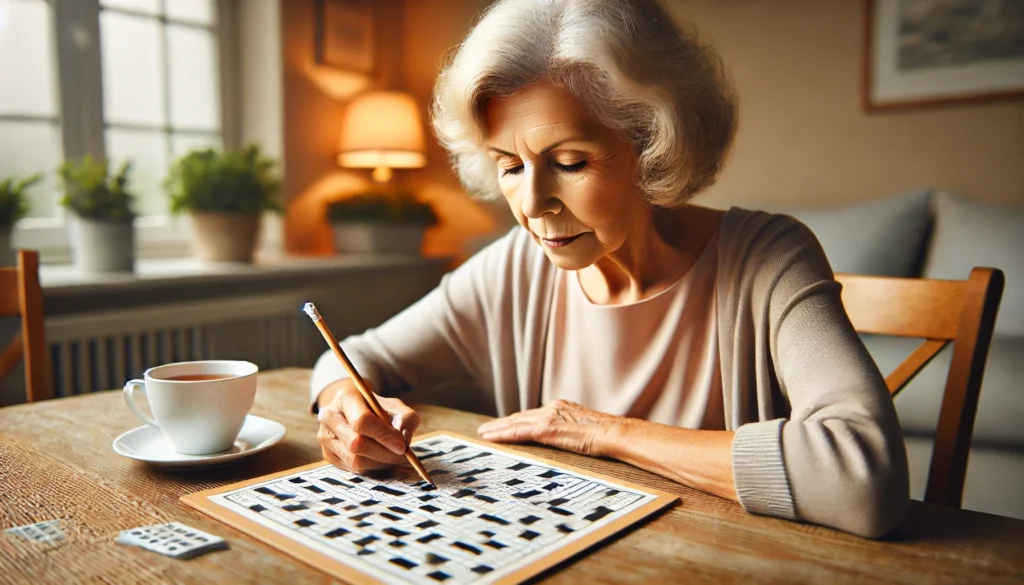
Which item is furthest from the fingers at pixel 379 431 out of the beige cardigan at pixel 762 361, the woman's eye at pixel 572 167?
the woman's eye at pixel 572 167

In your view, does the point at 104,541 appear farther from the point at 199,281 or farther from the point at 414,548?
the point at 199,281

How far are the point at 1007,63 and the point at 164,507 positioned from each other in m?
2.85

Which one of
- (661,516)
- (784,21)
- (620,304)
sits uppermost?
(784,21)

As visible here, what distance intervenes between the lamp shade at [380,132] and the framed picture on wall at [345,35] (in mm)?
195

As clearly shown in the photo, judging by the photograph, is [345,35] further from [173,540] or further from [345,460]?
[173,540]

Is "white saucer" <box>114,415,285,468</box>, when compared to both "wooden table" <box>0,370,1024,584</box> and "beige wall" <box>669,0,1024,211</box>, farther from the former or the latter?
"beige wall" <box>669,0,1024,211</box>

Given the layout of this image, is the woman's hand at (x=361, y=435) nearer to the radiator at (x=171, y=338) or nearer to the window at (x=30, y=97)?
the radiator at (x=171, y=338)

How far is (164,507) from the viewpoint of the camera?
0.69m

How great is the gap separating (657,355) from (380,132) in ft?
7.87

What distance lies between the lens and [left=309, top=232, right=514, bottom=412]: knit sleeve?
121 cm

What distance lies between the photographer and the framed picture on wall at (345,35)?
10.4 feet

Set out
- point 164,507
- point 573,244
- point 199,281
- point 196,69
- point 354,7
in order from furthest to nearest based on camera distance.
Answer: point 354,7 → point 196,69 → point 199,281 → point 573,244 → point 164,507

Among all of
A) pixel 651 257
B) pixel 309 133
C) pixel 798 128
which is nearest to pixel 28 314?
pixel 651 257

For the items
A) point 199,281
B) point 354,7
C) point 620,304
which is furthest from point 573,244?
point 354,7
